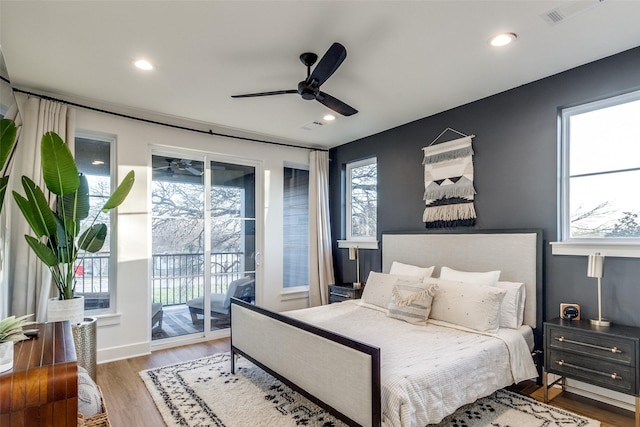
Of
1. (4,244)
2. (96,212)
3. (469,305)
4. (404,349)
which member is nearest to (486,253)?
(469,305)

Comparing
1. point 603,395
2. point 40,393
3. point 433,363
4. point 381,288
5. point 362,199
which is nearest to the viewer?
point 40,393

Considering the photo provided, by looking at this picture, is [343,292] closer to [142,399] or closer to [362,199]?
[362,199]

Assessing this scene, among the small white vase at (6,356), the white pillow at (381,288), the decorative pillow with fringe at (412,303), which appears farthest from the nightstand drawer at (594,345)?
the small white vase at (6,356)

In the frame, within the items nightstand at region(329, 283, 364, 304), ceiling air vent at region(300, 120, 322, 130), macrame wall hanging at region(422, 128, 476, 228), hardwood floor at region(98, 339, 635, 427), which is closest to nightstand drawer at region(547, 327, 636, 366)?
hardwood floor at region(98, 339, 635, 427)

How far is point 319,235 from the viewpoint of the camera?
5.29 metres

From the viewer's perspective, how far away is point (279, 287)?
201 inches

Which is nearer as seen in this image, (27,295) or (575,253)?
(575,253)

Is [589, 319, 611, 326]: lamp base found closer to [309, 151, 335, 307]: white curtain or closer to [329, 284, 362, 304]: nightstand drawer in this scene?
[329, 284, 362, 304]: nightstand drawer

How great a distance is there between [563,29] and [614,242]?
64.7 inches

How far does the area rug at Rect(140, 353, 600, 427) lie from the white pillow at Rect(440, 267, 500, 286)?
0.91m

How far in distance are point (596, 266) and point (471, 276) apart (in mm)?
976

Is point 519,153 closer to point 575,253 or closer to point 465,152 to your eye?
point 465,152

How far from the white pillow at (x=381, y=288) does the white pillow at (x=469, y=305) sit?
39 centimetres

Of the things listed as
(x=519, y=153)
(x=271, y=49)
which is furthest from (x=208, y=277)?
(x=519, y=153)
